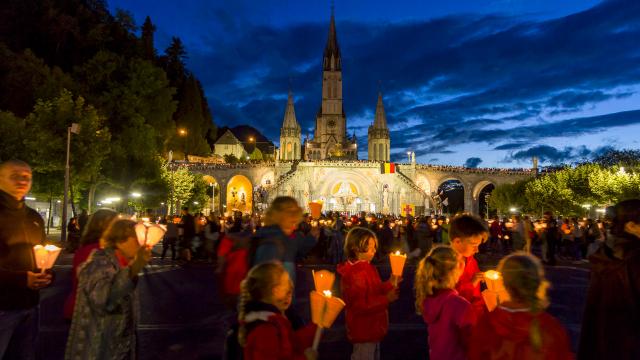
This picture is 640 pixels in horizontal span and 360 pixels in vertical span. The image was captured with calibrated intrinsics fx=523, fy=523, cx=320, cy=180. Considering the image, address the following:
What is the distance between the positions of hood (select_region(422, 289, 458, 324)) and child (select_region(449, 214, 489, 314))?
56 centimetres

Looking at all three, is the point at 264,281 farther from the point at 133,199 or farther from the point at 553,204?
the point at 553,204

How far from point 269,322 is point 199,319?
5.34 metres

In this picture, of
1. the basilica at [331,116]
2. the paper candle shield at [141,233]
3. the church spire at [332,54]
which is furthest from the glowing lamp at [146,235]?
the church spire at [332,54]

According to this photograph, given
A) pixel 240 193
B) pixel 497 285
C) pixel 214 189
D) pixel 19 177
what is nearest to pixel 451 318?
pixel 497 285

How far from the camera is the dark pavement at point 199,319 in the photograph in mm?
5852

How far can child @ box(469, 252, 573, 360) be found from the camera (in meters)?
2.69

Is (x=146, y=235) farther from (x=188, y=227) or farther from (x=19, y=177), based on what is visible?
(x=188, y=227)

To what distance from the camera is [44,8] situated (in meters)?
40.0

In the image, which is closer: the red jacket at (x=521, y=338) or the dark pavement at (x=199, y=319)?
the red jacket at (x=521, y=338)

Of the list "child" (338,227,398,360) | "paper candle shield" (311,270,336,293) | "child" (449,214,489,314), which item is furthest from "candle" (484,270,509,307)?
"paper candle shield" (311,270,336,293)

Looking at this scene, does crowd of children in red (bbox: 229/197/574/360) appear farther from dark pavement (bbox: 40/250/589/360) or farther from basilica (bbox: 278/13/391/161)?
basilica (bbox: 278/13/391/161)

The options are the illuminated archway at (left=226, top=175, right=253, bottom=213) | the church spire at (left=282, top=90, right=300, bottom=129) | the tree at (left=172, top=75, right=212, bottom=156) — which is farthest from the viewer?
the church spire at (left=282, top=90, right=300, bottom=129)

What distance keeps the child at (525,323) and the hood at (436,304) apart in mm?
416

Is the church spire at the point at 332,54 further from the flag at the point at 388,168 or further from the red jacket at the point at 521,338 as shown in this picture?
the red jacket at the point at 521,338
